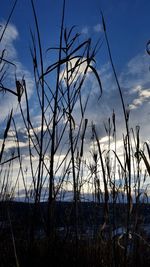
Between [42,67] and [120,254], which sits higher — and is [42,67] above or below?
above

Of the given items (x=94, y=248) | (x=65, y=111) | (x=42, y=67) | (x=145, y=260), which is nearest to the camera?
(x=42, y=67)

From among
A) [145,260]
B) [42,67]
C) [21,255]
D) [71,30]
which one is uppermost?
[71,30]

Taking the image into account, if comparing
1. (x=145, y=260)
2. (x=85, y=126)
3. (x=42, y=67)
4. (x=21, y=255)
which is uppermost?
(x=42, y=67)

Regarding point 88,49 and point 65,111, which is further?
point 65,111

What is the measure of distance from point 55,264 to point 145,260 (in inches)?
36.5

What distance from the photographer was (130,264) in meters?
1.97

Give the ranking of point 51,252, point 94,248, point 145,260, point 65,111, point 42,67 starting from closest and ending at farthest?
point 42,67 → point 65,111 → point 51,252 → point 94,248 → point 145,260

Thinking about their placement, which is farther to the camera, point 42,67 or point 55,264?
point 55,264

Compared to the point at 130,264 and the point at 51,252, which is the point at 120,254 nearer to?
the point at 130,264

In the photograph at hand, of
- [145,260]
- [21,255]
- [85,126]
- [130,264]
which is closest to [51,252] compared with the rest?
[21,255]

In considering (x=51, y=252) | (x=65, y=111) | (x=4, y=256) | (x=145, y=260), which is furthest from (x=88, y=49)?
(x=145, y=260)

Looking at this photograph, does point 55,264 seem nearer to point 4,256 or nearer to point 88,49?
point 4,256

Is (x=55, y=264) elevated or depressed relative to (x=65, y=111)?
depressed

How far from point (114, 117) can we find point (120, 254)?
853mm
